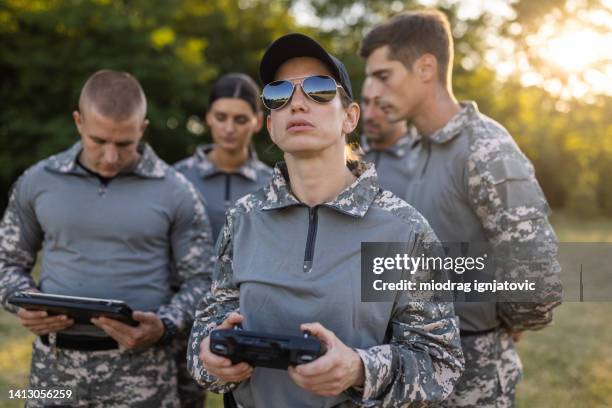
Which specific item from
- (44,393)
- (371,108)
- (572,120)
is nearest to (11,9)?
(572,120)

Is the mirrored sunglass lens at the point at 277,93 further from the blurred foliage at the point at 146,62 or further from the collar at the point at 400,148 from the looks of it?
the blurred foliage at the point at 146,62

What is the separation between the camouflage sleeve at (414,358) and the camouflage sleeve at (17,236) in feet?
6.94

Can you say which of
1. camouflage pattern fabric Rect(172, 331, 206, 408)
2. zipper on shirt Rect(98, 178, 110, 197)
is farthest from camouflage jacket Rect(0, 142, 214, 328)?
camouflage pattern fabric Rect(172, 331, 206, 408)

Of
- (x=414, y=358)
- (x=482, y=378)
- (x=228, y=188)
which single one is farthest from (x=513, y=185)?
(x=228, y=188)

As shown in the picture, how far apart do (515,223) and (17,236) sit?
2514 millimetres

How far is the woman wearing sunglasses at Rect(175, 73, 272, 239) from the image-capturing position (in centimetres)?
463

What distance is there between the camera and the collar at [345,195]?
7.43 ft

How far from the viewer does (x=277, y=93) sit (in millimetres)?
2295

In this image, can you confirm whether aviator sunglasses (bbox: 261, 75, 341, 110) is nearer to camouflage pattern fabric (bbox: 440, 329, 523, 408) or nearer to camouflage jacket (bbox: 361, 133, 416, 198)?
camouflage pattern fabric (bbox: 440, 329, 523, 408)

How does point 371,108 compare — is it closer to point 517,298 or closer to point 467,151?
point 467,151

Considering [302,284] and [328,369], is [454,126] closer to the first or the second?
[302,284]

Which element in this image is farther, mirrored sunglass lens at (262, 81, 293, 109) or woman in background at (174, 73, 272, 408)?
woman in background at (174, 73, 272, 408)

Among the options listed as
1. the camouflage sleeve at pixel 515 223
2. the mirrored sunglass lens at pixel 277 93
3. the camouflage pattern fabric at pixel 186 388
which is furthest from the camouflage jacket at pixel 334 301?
the camouflage pattern fabric at pixel 186 388

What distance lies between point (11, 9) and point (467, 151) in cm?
1947
